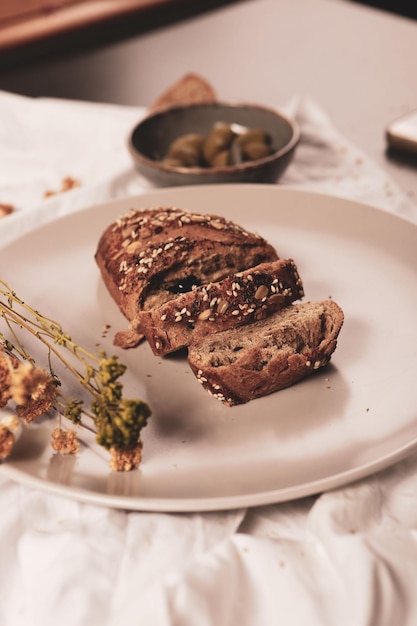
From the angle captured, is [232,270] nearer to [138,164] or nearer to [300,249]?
[300,249]

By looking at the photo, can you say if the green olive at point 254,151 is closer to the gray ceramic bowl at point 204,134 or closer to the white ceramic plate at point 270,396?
the gray ceramic bowl at point 204,134

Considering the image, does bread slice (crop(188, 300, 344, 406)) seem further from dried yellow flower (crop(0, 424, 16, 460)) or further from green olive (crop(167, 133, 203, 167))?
green olive (crop(167, 133, 203, 167))

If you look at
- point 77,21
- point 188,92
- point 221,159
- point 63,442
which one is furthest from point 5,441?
point 77,21

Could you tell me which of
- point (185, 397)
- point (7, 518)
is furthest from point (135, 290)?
point (7, 518)

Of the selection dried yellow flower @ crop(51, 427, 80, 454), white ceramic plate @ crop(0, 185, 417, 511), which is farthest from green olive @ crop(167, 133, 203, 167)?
dried yellow flower @ crop(51, 427, 80, 454)

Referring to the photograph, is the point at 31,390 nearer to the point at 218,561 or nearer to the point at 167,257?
the point at 218,561

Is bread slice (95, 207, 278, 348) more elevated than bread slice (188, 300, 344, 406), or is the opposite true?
bread slice (95, 207, 278, 348)
